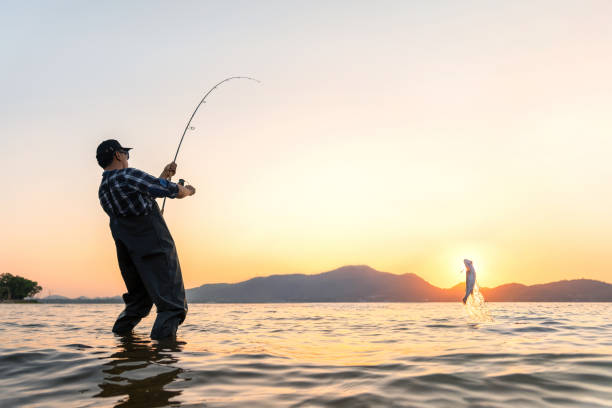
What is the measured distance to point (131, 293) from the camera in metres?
6.68

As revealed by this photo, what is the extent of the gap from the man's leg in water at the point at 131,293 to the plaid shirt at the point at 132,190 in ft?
2.22

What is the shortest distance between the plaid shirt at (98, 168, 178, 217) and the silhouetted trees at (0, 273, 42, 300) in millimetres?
151194

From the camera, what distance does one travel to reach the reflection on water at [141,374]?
2.82m

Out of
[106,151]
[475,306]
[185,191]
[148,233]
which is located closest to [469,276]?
[475,306]

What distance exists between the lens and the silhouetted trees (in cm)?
12769

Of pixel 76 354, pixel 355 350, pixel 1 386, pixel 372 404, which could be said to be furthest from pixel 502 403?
pixel 76 354

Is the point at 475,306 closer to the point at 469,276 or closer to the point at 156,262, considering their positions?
the point at 469,276

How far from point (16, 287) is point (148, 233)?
153 m

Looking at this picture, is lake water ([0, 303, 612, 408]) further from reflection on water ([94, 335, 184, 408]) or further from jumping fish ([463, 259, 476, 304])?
jumping fish ([463, 259, 476, 304])

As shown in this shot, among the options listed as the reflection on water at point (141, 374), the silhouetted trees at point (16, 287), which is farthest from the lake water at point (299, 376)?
the silhouetted trees at point (16, 287)

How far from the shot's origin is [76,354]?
15.8 ft

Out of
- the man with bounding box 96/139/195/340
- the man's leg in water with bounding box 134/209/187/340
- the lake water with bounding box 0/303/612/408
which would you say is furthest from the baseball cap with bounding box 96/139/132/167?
the lake water with bounding box 0/303/612/408

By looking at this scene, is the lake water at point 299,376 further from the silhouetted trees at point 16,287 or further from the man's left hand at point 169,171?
the silhouetted trees at point 16,287

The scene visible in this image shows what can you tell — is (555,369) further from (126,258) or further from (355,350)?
(126,258)
